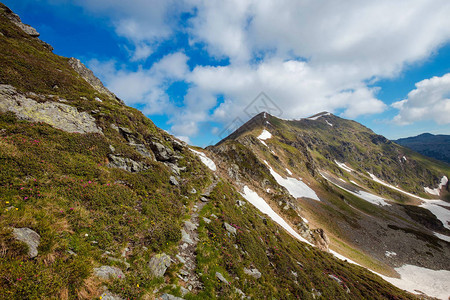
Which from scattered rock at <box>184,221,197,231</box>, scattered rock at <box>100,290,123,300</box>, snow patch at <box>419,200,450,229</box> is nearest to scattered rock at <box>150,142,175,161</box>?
scattered rock at <box>184,221,197,231</box>

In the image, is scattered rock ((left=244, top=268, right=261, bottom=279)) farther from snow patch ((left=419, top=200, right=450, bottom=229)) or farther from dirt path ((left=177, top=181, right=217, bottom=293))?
snow patch ((left=419, top=200, right=450, bottom=229))

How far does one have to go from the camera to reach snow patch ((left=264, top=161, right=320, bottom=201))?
231ft

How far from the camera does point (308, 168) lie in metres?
106

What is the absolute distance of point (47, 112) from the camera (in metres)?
16.3

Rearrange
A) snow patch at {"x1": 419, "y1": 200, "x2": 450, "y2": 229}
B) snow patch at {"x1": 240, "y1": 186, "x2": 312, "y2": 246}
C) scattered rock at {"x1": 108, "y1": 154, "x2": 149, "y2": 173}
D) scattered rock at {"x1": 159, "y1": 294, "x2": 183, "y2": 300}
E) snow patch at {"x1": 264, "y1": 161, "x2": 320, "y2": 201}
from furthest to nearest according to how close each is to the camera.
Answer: snow patch at {"x1": 419, "y1": 200, "x2": 450, "y2": 229}
snow patch at {"x1": 264, "y1": 161, "x2": 320, "y2": 201}
snow patch at {"x1": 240, "y1": 186, "x2": 312, "y2": 246}
scattered rock at {"x1": 108, "y1": 154, "x2": 149, "y2": 173}
scattered rock at {"x1": 159, "y1": 294, "x2": 183, "y2": 300}

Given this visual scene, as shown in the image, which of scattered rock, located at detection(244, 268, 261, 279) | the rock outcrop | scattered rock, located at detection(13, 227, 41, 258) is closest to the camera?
scattered rock, located at detection(13, 227, 41, 258)

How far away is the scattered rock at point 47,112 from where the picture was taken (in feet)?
47.7

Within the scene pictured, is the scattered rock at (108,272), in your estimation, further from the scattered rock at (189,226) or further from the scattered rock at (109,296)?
the scattered rock at (189,226)

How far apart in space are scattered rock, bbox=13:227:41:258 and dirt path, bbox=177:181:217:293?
6545mm

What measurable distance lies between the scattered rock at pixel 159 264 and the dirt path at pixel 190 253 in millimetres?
1018

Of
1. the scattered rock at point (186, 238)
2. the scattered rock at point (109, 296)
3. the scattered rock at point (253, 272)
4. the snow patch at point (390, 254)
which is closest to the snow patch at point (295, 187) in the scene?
→ the snow patch at point (390, 254)

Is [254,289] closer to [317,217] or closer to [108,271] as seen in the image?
[108,271]

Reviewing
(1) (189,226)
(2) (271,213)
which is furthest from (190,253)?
(2) (271,213)

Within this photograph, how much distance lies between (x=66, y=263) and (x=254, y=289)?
11206 millimetres
